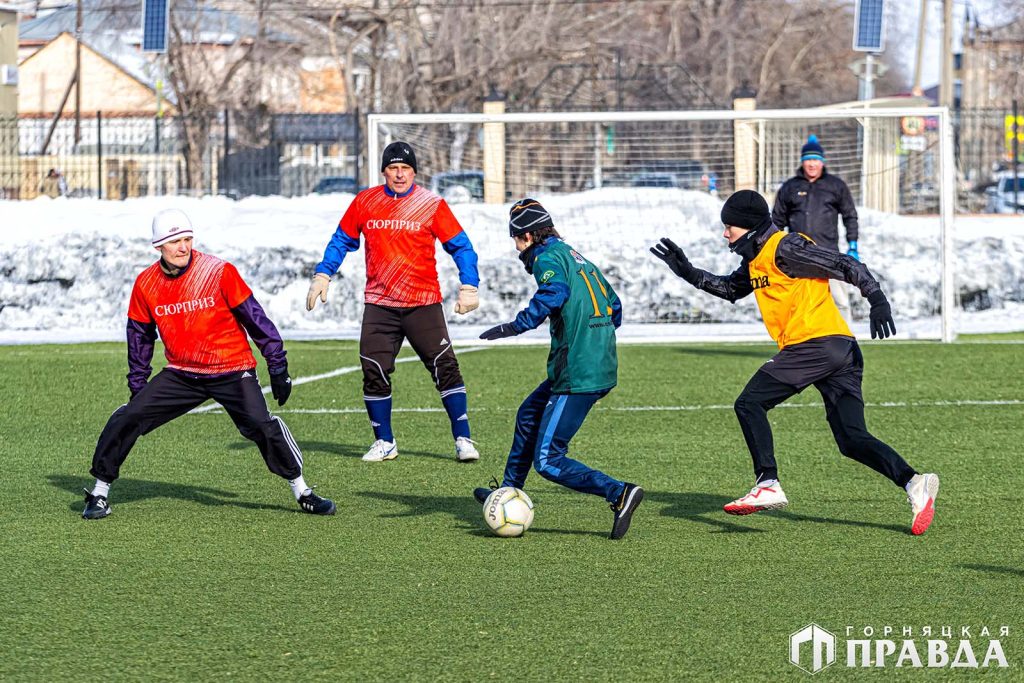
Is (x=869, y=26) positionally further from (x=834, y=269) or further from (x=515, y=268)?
(x=834, y=269)

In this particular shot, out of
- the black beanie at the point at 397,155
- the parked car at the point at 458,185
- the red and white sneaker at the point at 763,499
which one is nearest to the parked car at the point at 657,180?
the parked car at the point at 458,185

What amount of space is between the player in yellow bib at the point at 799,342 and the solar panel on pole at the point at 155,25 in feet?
69.4

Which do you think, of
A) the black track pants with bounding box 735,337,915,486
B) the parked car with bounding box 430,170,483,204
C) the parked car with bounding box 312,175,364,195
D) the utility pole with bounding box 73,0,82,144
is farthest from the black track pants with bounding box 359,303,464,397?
the utility pole with bounding box 73,0,82,144

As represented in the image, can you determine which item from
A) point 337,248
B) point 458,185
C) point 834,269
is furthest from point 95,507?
point 458,185

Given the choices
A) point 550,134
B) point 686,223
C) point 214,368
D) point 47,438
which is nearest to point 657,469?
point 214,368

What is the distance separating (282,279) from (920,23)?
3317 centimetres

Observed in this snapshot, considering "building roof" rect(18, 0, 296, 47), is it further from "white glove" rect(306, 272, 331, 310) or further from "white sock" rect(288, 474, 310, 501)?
"white sock" rect(288, 474, 310, 501)

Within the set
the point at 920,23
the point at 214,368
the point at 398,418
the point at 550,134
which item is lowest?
the point at 398,418

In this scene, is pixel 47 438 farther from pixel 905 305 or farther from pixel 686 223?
pixel 905 305

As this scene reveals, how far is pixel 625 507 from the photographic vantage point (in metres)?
6.68

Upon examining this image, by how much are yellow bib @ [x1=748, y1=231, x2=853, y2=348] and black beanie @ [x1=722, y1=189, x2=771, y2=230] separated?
12cm

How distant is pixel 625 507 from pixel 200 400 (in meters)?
2.29

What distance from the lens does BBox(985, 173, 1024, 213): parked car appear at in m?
32.0

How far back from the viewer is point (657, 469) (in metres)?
8.73
